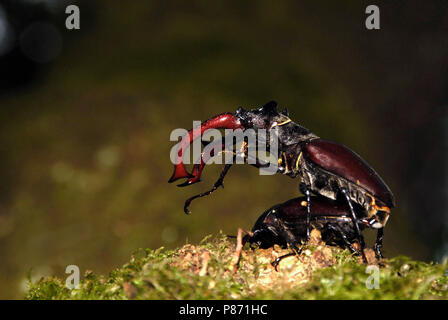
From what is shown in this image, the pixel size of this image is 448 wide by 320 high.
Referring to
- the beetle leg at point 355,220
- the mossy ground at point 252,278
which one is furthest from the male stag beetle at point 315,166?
the mossy ground at point 252,278

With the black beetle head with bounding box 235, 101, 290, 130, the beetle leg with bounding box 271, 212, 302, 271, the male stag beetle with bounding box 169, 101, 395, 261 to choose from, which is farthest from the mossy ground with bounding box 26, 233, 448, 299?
the black beetle head with bounding box 235, 101, 290, 130

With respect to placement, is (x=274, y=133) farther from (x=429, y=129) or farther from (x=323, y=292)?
(x=429, y=129)

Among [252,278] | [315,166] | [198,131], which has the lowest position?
[252,278]

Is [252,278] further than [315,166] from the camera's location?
No

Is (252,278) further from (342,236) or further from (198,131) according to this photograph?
(198,131)

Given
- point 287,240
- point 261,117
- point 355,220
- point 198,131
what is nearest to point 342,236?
point 355,220

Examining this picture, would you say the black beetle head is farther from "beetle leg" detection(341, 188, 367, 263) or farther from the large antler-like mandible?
"beetle leg" detection(341, 188, 367, 263)
